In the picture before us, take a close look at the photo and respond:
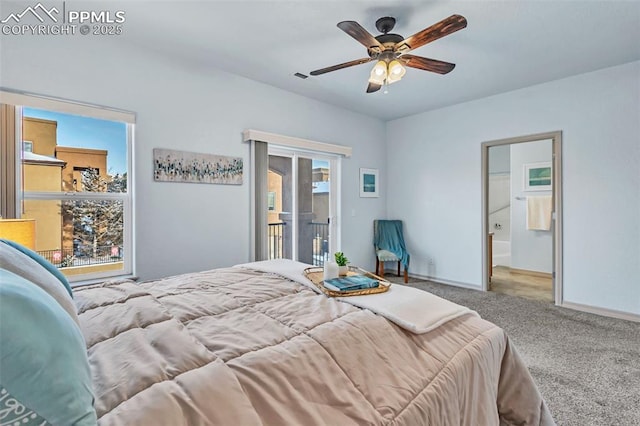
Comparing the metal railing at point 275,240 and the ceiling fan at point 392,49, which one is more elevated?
the ceiling fan at point 392,49

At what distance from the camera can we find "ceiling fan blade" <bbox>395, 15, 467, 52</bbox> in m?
1.95

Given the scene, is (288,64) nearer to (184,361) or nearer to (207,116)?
(207,116)

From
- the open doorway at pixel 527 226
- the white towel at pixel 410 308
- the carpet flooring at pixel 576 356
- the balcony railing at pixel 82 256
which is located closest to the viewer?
the white towel at pixel 410 308

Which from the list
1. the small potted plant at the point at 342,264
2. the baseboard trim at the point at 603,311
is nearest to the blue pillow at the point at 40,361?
the small potted plant at the point at 342,264

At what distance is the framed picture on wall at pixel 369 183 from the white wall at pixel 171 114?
1448mm

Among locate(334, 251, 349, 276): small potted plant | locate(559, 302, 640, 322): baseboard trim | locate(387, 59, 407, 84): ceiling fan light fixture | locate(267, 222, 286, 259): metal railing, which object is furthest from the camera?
locate(267, 222, 286, 259): metal railing

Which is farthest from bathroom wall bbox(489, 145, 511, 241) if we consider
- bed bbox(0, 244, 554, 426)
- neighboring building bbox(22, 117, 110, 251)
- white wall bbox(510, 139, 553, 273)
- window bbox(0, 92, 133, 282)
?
neighboring building bbox(22, 117, 110, 251)

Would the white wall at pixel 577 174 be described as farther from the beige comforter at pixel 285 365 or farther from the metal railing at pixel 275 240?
the beige comforter at pixel 285 365

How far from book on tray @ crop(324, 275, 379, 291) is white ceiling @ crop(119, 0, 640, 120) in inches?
77.7

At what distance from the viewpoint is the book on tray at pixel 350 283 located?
1653 millimetres

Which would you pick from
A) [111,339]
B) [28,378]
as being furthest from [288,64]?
[28,378]

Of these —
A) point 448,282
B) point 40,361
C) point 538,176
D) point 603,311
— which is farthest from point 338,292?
point 538,176

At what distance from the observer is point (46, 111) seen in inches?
99.7

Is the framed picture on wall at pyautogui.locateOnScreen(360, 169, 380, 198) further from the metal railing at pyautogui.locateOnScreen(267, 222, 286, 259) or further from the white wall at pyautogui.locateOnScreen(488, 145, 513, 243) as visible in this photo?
the white wall at pyautogui.locateOnScreen(488, 145, 513, 243)
